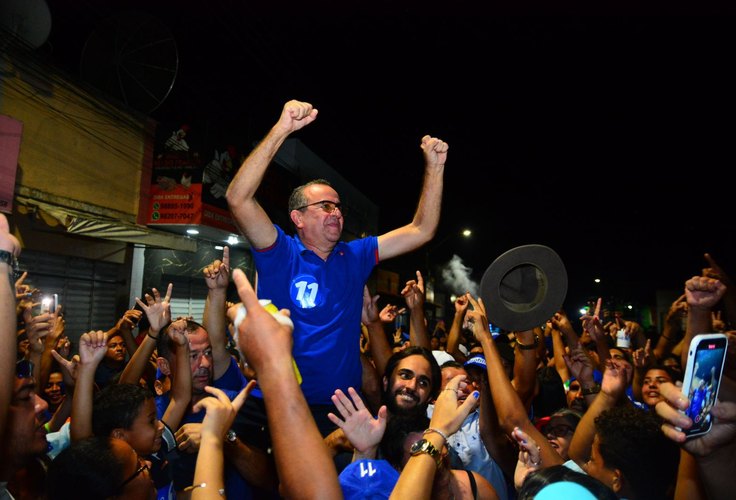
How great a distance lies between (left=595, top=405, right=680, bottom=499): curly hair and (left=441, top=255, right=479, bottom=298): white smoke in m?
45.7

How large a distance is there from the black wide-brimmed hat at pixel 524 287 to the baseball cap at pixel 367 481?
137 cm

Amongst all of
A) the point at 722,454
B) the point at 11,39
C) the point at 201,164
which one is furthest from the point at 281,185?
the point at 722,454

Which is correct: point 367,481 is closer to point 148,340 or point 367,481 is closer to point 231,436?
point 231,436

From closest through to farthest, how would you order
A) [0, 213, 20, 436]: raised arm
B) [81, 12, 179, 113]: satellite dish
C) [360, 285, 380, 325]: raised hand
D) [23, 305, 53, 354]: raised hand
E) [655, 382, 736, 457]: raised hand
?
[0, 213, 20, 436]: raised arm < [655, 382, 736, 457]: raised hand < [23, 305, 53, 354]: raised hand < [360, 285, 380, 325]: raised hand < [81, 12, 179, 113]: satellite dish

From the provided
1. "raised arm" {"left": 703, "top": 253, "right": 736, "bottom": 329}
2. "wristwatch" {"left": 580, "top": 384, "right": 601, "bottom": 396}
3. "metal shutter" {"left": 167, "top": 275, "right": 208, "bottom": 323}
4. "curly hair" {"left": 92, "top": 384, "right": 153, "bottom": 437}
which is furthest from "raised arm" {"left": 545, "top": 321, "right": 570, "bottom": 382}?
"metal shutter" {"left": 167, "top": 275, "right": 208, "bottom": 323}

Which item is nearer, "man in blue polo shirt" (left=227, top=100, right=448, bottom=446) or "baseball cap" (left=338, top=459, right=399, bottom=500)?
"baseball cap" (left=338, top=459, right=399, bottom=500)

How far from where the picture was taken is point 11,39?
352 inches

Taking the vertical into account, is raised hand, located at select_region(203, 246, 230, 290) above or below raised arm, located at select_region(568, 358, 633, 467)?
above

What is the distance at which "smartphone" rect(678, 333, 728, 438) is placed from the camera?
6.55 ft

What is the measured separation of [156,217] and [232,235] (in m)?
2.37

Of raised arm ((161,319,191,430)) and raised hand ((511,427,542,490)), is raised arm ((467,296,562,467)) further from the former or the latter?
raised arm ((161,319,191,430))

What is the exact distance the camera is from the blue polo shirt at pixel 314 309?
124 inches

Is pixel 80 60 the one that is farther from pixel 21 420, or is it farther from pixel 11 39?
pixel 21 420

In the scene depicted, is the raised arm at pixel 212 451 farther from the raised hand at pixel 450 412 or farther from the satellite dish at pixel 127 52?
the satellite dish at pixel 127 52
